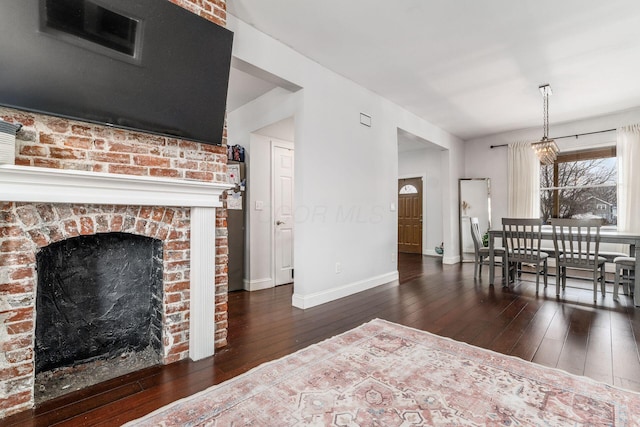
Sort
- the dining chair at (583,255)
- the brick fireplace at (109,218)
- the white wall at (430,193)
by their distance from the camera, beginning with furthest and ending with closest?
the white wall at (430,193)
the dining chair at (583,255)
the brick fireplace at (109,218)

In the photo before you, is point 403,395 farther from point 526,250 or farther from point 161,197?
point 526,250

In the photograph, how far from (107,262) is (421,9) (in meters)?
3.04

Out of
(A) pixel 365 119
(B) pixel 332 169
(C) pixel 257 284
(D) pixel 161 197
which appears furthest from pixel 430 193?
(D) pixel 161 197

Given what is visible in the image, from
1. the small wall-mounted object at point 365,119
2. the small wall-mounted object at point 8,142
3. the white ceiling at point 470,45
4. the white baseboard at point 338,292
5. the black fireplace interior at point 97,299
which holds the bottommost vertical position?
the white baseboard at point 338,292

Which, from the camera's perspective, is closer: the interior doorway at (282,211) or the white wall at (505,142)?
the interior doorway at (282,211)

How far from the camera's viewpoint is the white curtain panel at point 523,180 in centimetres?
575

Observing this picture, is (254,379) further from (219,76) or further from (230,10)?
(230,10)

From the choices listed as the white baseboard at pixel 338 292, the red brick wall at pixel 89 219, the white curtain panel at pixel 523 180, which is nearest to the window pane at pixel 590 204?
the white curtain panel at pixel 523 180

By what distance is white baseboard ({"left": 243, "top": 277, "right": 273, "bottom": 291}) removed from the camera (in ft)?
13.0

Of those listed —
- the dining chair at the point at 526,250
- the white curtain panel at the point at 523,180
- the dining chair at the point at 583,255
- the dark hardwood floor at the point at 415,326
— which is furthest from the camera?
the white curtain panel at the point at 523,180

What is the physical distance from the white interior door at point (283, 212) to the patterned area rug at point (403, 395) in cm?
226

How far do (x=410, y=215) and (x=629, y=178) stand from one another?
158 inches

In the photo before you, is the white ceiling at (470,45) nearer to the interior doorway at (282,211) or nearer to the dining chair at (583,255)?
the interior doorway at (282,211)

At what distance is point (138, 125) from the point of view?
70.5 inches
